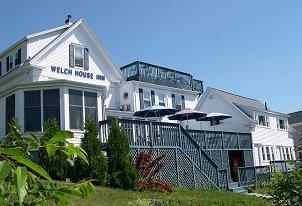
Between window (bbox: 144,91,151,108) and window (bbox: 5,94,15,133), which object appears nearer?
window (bbox: 5,94,15,133)

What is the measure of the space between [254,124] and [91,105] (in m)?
23.0

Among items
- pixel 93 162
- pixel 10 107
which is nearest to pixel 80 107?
pixel 10 107

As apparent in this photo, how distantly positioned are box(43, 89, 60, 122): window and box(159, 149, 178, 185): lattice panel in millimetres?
5206

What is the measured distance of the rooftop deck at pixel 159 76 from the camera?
112 ft

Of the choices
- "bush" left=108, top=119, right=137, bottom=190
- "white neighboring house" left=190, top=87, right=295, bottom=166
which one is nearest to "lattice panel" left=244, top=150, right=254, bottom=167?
"white neighboring house" left=190, top=87, right=295, bottom=166

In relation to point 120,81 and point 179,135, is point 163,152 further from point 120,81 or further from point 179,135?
point 120,81

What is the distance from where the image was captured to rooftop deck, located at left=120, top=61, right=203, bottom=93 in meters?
34.2

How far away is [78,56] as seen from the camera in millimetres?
28188

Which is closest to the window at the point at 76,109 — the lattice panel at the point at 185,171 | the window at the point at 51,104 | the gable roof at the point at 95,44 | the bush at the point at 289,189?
the window at the point at 51,104

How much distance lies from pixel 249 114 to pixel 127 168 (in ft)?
83.9

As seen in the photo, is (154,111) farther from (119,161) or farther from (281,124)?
(281,124)

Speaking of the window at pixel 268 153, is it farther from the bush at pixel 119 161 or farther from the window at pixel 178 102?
the bush at pixel 119 161

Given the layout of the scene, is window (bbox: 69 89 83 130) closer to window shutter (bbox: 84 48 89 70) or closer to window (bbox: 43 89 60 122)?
window (bbox: 43 89 60 122)

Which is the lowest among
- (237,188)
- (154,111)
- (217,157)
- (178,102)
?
(237,188)
